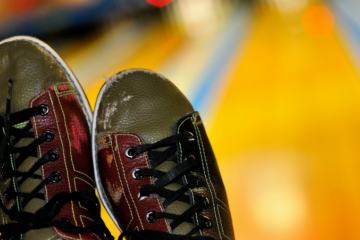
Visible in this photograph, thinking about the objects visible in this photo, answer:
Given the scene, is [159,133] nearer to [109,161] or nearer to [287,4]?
[109,161]

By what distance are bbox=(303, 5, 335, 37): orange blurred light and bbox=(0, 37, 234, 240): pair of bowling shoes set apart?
2262 millimetres

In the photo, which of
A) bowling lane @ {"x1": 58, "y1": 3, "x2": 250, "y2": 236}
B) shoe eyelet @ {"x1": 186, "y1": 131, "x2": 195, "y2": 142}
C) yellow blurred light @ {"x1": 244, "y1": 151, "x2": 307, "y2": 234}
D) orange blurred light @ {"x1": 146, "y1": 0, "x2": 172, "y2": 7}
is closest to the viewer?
shoe eyelet @ {"x1": 186, "y1": 131, "x2": 195, "y2": 142}

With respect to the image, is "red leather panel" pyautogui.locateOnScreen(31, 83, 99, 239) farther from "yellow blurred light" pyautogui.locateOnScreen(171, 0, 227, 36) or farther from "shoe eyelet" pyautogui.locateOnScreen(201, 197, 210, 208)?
Answer: "yellow blurred light" pyautogui.locateOnScreen(171, 0, 227, 36)

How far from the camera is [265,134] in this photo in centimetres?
191

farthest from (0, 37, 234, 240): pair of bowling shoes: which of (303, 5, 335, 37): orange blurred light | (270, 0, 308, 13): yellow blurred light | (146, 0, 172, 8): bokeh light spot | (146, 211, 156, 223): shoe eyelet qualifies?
(270, 0, 308, 13): yellow blurred light

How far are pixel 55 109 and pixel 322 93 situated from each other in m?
1.31

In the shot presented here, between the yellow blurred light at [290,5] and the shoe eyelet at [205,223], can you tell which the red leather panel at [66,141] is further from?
the yellow blurred light at [290,5]

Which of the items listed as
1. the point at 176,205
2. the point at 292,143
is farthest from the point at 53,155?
the point at 292,143

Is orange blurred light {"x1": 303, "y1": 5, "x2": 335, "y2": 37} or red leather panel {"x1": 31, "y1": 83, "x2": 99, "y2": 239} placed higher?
orange blurred light {"x1": 303, "y1": 5, "x2": 335, "y2": 37}

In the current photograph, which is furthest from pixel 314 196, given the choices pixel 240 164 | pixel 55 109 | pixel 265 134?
pixel 55 109

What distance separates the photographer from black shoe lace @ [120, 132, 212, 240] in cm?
114

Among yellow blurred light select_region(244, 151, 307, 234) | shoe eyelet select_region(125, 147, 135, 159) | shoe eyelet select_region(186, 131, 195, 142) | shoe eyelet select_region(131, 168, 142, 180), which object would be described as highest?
shoe eyelet select_region(186, 131, 195, 142)

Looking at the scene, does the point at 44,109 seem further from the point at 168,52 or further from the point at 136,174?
the point at 168,52

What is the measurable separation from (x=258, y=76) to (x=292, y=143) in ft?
2.55
